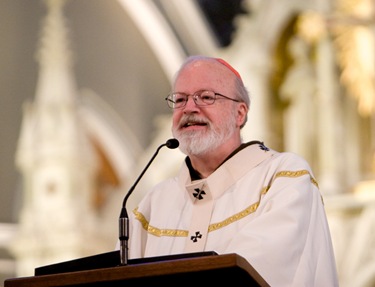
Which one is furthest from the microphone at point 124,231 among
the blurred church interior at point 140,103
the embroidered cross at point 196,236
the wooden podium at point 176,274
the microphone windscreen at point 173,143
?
the blurred church interior at point 140,103

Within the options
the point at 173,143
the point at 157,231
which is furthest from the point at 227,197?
the point at 173,143

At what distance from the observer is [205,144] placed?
12.0 ft

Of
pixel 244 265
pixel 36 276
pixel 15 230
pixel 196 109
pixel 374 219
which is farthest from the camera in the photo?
pixel 15 230

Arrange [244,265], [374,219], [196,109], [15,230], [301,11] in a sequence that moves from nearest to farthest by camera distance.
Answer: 1. [244,265]
2. [196,109]
3. [374,219]
4. [301,11]
5. [15,230]

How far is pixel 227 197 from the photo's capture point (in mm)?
3697

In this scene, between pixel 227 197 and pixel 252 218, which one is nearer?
A: pixel 252 218

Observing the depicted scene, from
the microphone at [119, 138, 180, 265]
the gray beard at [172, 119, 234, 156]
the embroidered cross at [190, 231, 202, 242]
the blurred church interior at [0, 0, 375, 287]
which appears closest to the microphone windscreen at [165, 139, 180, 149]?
the microphone at [119, 138, 180, 265]

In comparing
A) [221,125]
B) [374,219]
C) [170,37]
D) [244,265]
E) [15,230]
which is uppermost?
[170,37]

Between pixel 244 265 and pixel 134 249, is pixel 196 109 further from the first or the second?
pixel 244 265

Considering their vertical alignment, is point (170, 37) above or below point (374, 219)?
above

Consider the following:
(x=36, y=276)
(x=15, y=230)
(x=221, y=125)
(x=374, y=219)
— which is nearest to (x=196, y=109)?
(x=221, y=125)

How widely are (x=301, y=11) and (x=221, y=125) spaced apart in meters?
5.92

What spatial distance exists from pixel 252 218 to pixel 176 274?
68 centimetres

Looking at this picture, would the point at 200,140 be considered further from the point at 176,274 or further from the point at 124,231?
the point at 176,274
